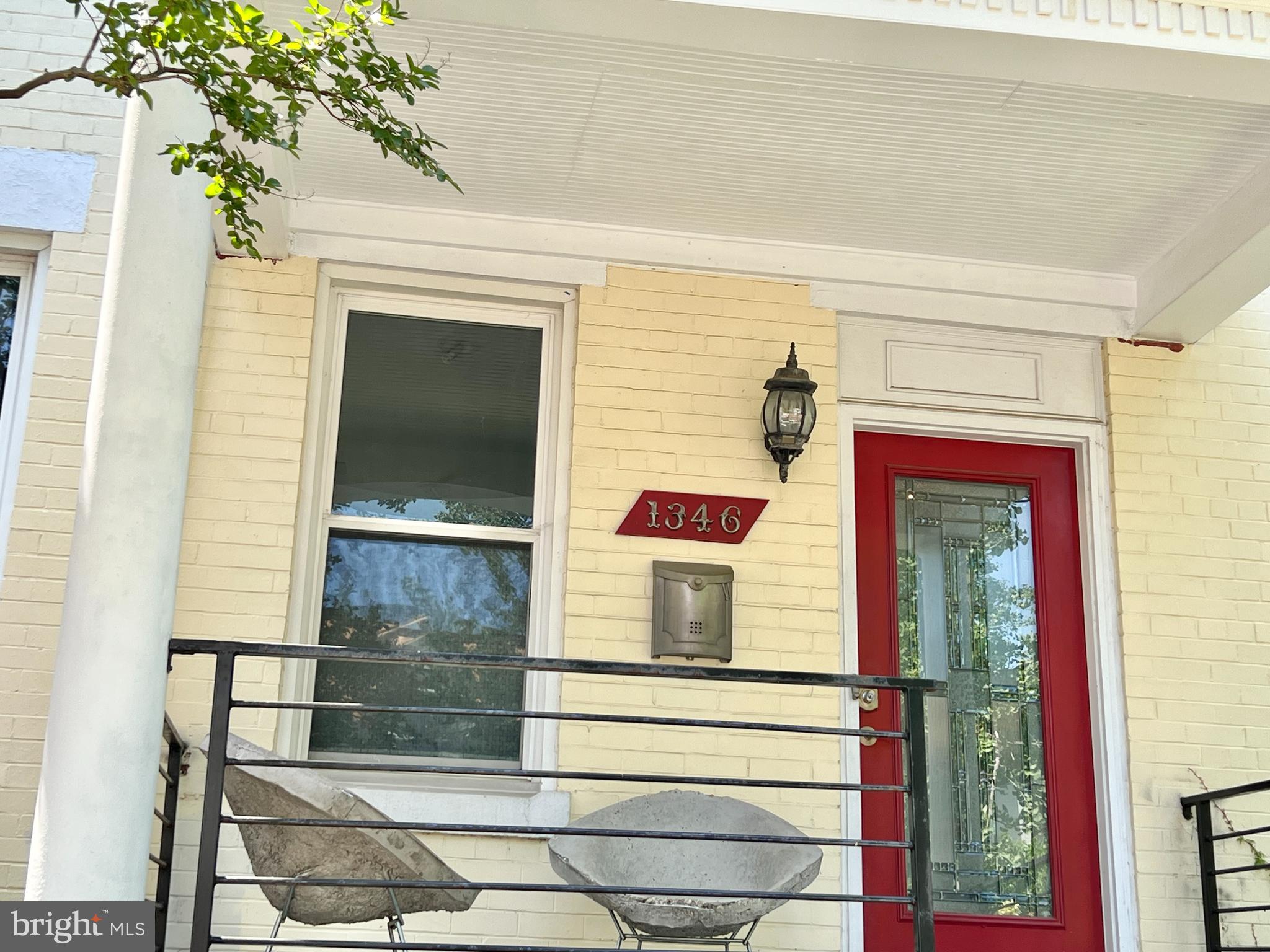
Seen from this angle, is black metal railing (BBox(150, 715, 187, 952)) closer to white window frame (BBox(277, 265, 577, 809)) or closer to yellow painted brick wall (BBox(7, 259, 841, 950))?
yellow painted brick wall (BBox(7, 259, 841, 950))

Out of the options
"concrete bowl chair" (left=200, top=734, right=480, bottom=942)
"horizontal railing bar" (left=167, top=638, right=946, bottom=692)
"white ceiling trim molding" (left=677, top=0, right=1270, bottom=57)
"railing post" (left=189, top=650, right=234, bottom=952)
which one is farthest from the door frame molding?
"railing post" (left=189, top=650, right=234, bottom=952)

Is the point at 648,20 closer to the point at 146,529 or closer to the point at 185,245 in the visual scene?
the point at 185,245

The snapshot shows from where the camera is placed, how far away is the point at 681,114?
4.12 metres

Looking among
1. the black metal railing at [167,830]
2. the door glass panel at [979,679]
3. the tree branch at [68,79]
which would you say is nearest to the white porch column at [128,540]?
the black metal railing at [167,830]

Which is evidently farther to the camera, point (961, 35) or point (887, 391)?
point (887, 391)

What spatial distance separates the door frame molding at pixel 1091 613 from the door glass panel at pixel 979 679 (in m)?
0.19

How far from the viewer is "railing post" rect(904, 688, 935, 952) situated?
9.66ft

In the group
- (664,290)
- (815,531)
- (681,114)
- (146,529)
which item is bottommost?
(146,529)

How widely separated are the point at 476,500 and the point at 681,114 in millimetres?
1460

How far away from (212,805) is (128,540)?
56cm

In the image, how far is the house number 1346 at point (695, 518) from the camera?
454cm

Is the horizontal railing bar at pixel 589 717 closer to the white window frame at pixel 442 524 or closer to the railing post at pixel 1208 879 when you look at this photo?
the white window frame at pixel 442 524

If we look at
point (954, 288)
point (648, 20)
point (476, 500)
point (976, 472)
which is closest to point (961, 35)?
point (648, 20)

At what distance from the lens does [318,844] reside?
118 inches
